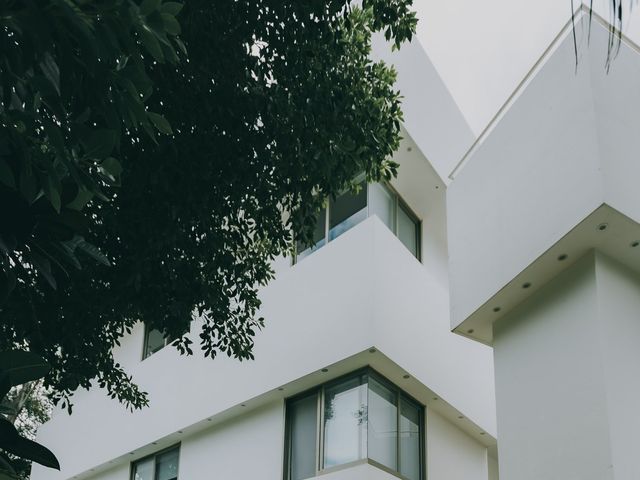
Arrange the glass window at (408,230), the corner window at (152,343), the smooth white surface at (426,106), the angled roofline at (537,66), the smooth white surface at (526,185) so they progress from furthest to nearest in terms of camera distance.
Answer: the corner window at (152,343) < the glass window at (408,230) < the smooth white surface at (426,106) < the angled roofline at (537,66) < the smooth white surface at (526,185)

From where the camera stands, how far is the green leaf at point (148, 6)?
115 inches

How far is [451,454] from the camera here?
453 inches

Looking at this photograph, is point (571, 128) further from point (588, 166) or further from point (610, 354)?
→ point (610, 354)

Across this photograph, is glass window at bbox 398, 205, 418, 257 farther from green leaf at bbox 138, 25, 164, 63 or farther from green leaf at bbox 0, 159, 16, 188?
green leaf at bbox 0, 159, 16, 188

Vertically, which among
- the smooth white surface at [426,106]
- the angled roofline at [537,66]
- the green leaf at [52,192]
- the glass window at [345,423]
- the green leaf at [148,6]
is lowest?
the green leaf at [52,192]

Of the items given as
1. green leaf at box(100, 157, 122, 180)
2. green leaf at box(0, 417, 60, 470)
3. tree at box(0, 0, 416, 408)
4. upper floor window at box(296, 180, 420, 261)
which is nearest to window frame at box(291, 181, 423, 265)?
upper floor window at box(296, 180, 420, 261)

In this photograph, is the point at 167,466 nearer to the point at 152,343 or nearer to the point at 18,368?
the point at 152,343

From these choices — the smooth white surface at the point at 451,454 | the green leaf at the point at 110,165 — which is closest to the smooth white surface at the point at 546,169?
the smooth white surface at the point at 451,454

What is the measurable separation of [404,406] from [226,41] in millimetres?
6200

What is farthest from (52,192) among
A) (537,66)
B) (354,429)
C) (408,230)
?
(408,230)

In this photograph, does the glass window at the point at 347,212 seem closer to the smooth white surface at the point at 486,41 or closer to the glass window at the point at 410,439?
the smooth white surface at the point at 486,41

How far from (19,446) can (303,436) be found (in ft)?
26.8

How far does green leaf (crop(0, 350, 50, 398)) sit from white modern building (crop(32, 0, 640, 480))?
6.63 feet

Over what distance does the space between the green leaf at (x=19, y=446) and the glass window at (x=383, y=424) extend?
727 cm
